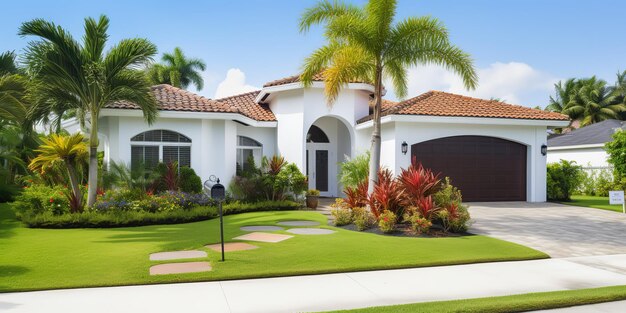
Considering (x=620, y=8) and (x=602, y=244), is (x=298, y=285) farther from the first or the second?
(x=620, y=8)

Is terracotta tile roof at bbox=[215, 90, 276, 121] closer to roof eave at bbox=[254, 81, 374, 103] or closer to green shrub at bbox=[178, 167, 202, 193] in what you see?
roof eave at bbox=[254, 81, 374, 103]

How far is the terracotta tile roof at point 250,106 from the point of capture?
63.5 ft

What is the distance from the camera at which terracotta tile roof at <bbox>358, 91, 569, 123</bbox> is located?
58.0 ft

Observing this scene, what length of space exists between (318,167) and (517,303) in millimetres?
16542

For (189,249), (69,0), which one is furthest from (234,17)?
Answer: (189,249)

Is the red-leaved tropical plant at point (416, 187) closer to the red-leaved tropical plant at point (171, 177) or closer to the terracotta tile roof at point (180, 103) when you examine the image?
the terracotta tile roof at point (180, 103)

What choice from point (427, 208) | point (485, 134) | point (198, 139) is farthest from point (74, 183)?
point (485, 134)

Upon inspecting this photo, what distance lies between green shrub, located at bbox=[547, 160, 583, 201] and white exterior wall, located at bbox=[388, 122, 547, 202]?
1.06 metres

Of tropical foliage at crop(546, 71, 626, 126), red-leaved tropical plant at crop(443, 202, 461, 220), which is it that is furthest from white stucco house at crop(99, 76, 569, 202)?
tropical foliage at crop(546, 71, 626, 126)

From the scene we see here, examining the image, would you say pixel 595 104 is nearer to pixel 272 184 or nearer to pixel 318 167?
pixel 318 167

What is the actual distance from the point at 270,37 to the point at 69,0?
6.68 meters

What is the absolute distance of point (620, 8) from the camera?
17.3 m

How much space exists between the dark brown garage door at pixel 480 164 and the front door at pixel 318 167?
17.3 feet

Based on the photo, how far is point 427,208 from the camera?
35.6 ft
